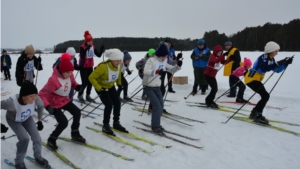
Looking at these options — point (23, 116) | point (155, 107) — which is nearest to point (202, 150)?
point (155, 107)

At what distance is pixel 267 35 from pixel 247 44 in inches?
174

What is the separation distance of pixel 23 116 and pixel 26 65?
10.8 feet

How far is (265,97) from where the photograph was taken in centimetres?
543

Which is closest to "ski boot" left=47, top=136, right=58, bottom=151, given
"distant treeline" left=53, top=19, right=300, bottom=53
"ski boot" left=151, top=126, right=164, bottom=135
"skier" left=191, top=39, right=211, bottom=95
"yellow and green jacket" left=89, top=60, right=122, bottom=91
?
"yellow and green jacket" left=89, top=60, right=122, bottom=91

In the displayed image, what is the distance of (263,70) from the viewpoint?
18.3 ft

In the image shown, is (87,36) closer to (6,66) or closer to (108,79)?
(108,79)

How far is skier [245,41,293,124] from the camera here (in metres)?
5.43

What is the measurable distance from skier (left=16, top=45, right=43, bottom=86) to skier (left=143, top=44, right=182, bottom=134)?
3.29 m

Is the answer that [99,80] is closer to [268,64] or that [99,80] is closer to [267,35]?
[268,64]

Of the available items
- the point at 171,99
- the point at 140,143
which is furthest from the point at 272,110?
the point at 140,143

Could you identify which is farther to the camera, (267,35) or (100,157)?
(267,35)

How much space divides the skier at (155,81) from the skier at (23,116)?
7.21 ft

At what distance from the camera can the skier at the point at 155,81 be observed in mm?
4801

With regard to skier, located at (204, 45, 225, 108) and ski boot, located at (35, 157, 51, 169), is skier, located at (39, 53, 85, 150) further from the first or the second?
skier, located at (204, 45, 225, 108)
